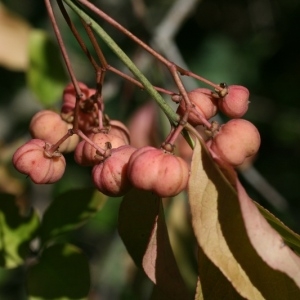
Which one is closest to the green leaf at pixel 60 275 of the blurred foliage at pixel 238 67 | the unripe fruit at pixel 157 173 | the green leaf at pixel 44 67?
the unripe fruit at pixel 157 173

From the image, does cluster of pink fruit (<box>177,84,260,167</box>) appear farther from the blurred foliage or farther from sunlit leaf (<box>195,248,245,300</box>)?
the blurred foliage

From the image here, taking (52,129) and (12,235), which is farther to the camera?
(12,235)

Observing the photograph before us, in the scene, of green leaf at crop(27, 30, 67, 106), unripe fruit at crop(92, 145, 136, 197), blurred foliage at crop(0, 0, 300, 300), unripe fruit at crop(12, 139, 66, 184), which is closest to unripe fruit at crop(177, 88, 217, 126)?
unripe fruit at crop(92, 145, 136, 197)

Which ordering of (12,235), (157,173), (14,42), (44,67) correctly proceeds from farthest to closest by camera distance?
(14,42)
(44,67)
(12,235)
(157,173)

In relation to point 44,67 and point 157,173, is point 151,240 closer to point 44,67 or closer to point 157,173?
point 157,173

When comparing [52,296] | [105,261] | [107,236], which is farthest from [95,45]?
[107,236]

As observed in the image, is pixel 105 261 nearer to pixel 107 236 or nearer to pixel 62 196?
pixel 107 236

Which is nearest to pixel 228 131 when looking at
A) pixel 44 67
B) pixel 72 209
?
pixel 72 209

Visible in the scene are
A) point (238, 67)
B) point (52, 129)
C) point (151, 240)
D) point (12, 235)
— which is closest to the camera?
point (151, 240)
